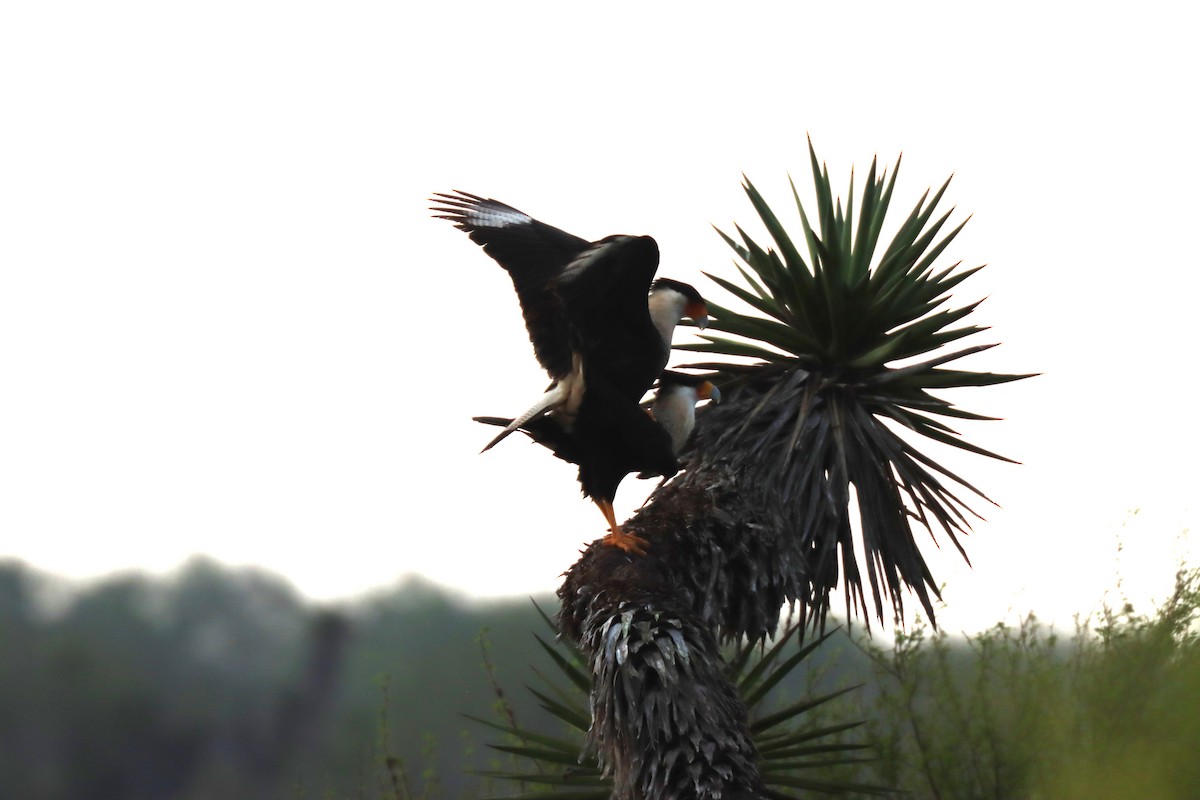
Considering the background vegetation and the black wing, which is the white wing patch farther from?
the background vegetation

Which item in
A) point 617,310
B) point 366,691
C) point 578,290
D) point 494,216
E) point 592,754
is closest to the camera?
point 578,290

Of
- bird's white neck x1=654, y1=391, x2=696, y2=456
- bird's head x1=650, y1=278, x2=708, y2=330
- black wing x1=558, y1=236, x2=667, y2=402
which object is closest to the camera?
black wing x1=558, y1=236, x2=667, y2=402

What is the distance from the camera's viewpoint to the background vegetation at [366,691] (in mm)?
7184

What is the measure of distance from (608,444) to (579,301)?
2.43 feet

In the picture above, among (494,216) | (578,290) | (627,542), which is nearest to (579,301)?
(578,290)

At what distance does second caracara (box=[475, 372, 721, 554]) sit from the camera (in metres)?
5.16

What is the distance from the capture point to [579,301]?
194 inches

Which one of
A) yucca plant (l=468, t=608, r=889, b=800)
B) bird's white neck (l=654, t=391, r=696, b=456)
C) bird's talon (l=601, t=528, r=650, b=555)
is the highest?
bird's white neck (l=654, t=391, r=696, b=456)

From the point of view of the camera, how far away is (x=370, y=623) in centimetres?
1277

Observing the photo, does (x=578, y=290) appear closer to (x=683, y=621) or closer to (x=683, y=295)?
(x=683, y=295)

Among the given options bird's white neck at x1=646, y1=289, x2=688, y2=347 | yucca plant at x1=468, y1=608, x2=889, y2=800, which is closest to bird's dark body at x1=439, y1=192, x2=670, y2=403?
bird's white neck at x1=646, y1=289, x2=688, y2=347

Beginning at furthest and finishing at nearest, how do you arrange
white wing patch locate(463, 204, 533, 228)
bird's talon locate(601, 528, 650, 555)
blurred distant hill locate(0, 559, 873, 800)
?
1. blurred distant hill locate(0, 559, 873, 800)
2. white wing patch locate(463, 204, 533, 228)
3. bird's talon locate(601, 528, 650, 555)

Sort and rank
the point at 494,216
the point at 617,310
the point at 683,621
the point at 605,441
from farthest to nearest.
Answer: the point at 494,216, the point at 605,441, the point at 617,310, the point at 683,621

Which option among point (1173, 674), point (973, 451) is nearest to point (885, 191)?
point (973, 451)
